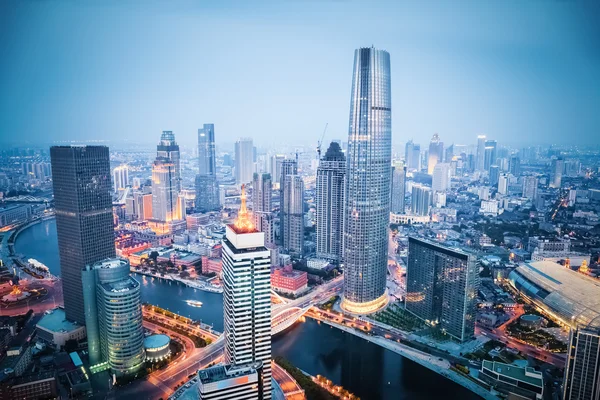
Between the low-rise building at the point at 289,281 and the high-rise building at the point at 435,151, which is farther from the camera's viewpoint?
the high-rise building at the point at 435,151

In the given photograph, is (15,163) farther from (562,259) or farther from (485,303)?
(562,259)

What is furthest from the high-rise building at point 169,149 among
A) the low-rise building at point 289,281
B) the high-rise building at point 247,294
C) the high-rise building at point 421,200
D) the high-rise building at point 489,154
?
the high-rise building at point 489,154

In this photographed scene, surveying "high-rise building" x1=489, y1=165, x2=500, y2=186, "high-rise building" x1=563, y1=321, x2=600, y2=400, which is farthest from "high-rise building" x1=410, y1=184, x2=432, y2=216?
"high-rise building" x1=563, y1=321, x2=600, y2=400

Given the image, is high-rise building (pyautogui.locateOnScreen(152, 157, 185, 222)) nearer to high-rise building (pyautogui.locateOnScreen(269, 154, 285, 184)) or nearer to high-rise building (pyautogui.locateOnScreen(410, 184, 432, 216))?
high-rise building (pyautogui.locateOnScreen(269, 154, 285, 184))

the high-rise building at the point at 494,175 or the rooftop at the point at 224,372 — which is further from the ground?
the high-rise building at the point at 494,175

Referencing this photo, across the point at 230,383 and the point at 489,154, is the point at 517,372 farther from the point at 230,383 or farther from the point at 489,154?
the point at 489,154

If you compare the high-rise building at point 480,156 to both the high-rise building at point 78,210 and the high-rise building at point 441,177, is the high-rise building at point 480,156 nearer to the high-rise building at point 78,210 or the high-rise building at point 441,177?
the high-rise building at point 441,177

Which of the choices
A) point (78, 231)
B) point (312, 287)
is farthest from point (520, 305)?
→ point (78, 231)

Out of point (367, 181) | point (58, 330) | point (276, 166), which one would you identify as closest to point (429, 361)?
point (367, 181)
